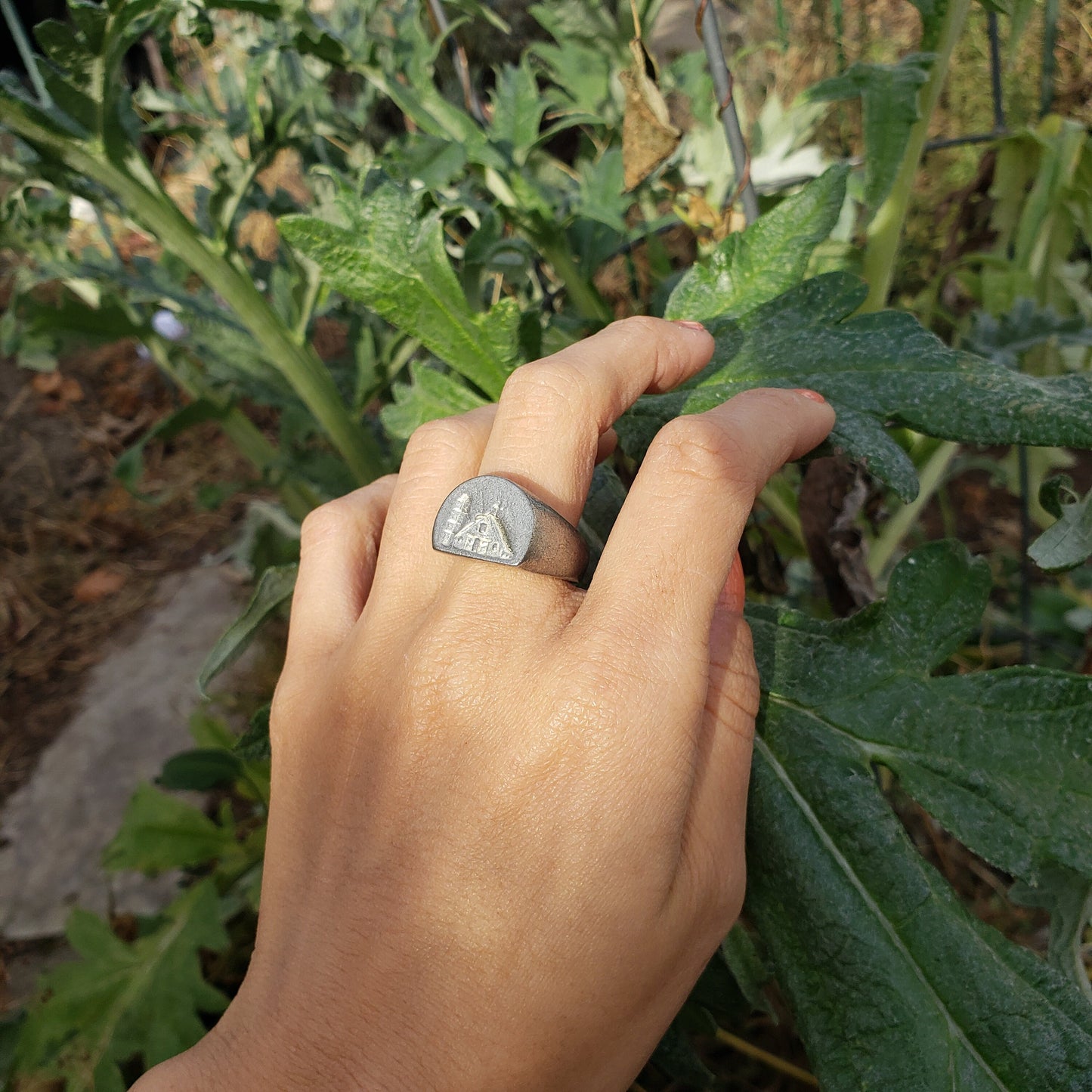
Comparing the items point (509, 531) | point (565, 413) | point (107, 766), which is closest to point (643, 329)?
point (565, 413)

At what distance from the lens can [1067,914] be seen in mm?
717

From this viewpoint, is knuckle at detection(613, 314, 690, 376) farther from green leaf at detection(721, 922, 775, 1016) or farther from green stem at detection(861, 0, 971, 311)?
green leaf at detection(721, 922, 775, 1016)

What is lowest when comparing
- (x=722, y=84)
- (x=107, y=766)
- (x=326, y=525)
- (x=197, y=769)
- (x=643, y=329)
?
(x=107, y=766)

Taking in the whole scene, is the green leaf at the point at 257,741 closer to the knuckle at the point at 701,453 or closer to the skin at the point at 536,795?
the skin at the point at 536,795

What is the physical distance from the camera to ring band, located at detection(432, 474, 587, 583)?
1.94 feet

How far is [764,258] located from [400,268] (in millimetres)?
326

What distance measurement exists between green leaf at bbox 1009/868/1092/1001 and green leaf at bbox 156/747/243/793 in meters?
1.24

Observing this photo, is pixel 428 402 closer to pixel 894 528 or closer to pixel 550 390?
pixel 550 390

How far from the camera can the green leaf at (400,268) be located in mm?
776

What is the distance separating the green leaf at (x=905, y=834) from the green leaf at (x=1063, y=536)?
6 centimetres

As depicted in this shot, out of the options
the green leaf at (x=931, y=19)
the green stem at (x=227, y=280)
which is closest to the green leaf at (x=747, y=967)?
the green stem at (x=227, y=280)

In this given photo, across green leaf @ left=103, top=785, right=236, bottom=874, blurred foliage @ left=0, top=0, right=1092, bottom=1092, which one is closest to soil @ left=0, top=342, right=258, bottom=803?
green leaf @ left=103, top=785, right=236, bottom=874

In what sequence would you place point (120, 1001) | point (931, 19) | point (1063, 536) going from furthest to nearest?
point (120, 1001) < point (931, 19) < point (1063, 536)

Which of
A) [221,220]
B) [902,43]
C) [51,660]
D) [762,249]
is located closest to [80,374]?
[51,660]
